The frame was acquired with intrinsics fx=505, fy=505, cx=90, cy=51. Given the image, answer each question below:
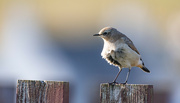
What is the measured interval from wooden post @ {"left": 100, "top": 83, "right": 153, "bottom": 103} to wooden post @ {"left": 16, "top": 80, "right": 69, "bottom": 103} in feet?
1.02

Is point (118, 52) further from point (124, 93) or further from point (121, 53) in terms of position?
point (124, 93)

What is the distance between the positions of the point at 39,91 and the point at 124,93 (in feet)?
2.13

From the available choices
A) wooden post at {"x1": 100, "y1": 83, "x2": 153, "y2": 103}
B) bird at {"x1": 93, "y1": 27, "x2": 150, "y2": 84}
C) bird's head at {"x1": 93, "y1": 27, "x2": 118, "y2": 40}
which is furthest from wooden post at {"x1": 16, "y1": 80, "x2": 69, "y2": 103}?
bird's head at {"x1": 93, "y1": 27, "x2": 118, "y2": 40}

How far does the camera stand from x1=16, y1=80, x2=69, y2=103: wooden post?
3848 mm

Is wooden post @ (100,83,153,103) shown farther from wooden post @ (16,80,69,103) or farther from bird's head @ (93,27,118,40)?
bird's head @ (93,27,118,40)

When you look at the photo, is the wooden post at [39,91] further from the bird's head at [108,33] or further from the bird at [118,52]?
the bird's head at [108,33]

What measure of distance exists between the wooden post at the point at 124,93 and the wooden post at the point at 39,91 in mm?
311

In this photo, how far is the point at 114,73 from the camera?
1148cm

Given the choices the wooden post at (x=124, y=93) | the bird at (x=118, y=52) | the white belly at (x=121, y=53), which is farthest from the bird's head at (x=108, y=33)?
the wooden post at (x=124, y=93)

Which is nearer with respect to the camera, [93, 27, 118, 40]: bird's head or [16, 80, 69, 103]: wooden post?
[16, 80, 69, 103]: wooden post

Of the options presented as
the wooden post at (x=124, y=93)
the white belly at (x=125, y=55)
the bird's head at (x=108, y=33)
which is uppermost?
the bird's head at (x=108, y=33)

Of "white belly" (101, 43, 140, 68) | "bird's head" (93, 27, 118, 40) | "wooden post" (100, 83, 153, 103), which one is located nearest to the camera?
"wooden post" (100, 83, 153, 103)

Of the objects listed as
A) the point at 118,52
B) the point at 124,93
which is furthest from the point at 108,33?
the point at 124,93

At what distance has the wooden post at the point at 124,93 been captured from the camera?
381 centimetres
